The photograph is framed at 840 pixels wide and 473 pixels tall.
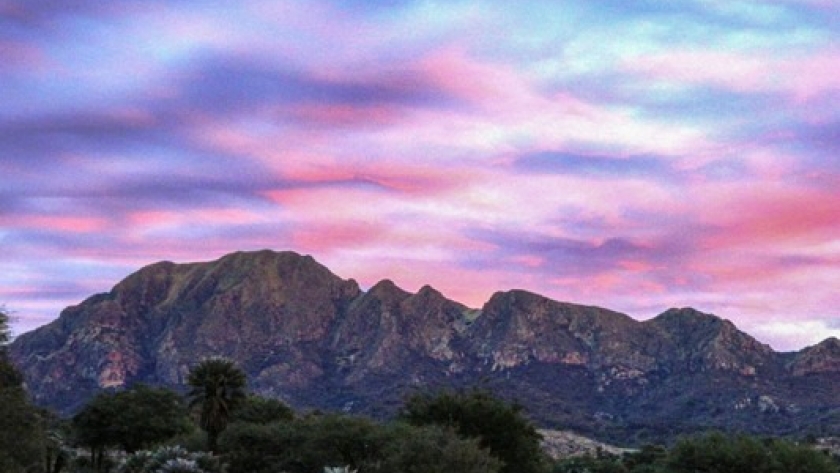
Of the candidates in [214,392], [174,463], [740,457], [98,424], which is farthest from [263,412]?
[740,457]

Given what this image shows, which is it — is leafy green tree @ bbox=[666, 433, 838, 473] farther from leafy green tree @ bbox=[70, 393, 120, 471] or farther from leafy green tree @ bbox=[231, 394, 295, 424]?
leafy green tree @ bbox=[70, 393, 120, 471]

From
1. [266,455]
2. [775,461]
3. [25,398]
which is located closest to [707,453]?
[775,461]

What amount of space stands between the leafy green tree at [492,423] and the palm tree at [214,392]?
1872cm

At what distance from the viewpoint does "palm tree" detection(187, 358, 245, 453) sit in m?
92.5

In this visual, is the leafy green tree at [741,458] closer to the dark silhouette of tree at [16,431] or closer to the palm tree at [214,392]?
the palm tree at [214,392]

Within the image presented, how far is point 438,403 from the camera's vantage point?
84.7m

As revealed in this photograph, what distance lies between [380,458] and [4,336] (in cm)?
3187

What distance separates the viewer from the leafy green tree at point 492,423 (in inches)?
3127

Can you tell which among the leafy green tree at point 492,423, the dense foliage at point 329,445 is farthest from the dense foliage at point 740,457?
the dense foliage at point 329,445

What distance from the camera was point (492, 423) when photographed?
80750 mm

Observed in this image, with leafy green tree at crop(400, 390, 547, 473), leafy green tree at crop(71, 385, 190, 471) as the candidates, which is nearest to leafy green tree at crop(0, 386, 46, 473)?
leafy green tree at crop(400, 390, 547, 473)

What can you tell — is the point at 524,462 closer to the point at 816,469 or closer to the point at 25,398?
the point at 816,469

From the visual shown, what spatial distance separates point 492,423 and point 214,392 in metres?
27.9

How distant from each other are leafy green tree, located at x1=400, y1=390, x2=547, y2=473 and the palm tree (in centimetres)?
1872
